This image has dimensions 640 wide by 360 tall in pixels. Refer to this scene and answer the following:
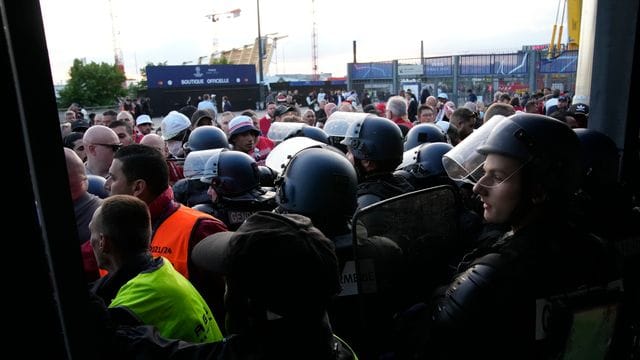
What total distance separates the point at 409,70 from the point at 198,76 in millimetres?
14365

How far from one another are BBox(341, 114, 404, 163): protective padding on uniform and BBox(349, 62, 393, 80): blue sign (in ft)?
78.8

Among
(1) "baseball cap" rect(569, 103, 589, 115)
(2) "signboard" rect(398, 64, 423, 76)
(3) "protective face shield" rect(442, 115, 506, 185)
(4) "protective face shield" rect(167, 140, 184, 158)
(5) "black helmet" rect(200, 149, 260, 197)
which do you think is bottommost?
(4) "protective face shield" rect(167, 140, 184, 158)

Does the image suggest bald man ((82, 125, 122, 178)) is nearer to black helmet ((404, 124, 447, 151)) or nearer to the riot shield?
black helmet ((404, 124, 447, 151))

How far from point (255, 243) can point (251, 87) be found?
1353 inches

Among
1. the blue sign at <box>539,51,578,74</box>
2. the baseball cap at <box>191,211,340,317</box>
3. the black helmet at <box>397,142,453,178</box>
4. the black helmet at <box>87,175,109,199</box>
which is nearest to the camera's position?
the baseball cap at <box>191,211,340,317</box>

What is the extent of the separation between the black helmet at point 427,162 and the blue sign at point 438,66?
22.0 metres

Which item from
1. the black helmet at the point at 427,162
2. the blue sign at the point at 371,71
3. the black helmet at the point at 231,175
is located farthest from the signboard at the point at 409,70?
the black helmet at the point at 231,175

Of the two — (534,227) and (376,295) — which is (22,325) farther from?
(534,227)

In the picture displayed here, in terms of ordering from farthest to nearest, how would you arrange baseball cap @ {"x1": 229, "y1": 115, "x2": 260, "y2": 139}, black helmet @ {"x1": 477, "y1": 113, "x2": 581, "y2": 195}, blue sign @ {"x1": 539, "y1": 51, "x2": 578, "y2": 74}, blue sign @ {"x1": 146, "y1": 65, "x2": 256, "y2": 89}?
blue sign @ {"x1": 146, "y1": 65, "x2": 256, "y2": 89}
blue sign @ {"x1": 539, "y1": 51, "x2": 578, "y2": 74}
baseball cap @ {"x1": 229, "y1": 115, "x2": 260, "y2": 139}
black helmet @ {"x1": 477, "y1": 113, "x2": 581, "y2": 195}

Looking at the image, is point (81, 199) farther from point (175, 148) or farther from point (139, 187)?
point (175, 148)

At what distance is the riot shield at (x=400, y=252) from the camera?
6.55 ft

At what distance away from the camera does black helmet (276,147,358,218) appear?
2.75 meters

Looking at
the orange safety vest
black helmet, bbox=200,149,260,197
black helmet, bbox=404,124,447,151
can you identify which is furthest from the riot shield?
black helmet, bbox=404,124,447,151

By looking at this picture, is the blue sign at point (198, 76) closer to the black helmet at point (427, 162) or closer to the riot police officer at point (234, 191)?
the riot police officer at point (234, 191)
